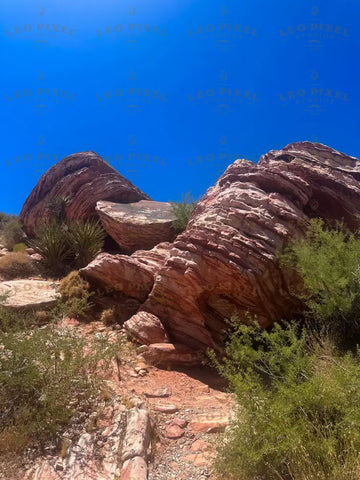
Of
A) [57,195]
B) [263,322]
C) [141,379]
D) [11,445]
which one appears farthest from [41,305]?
[57,195]

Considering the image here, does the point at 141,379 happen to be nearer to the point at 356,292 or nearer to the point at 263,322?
the point at 263,322

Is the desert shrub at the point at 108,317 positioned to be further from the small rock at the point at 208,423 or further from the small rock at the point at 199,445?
the small rock at the point at 199,445

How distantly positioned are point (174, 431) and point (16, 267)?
9.64m

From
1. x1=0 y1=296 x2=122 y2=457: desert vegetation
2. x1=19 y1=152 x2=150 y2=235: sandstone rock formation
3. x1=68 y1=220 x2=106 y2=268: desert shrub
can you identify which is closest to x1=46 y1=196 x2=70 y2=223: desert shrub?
x1=19 y1=152 x2=150 y2=235: sandstone rock formation

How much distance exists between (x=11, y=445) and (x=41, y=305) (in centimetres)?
485

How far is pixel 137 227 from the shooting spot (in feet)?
38.6

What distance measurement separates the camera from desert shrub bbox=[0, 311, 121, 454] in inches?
132

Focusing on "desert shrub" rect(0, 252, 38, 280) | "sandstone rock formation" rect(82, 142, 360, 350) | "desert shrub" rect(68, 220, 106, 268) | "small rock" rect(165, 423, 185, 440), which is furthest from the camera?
"desert shrub" rect(68, 220, 106, 268)

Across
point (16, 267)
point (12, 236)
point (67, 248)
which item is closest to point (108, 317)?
point (67, 248)

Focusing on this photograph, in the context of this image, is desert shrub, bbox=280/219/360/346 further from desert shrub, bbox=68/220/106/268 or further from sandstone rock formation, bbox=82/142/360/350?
desert shrub, bbox=68/220/106/268

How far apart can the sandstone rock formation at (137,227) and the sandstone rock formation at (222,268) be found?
2.34m

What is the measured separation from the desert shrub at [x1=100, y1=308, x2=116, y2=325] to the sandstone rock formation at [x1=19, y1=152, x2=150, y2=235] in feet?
26.6

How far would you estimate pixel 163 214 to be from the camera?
12.9 metres

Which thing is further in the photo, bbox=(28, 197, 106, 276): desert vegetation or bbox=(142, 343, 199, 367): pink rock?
bbox=(28, 197, 106, 276): desert vegetation
